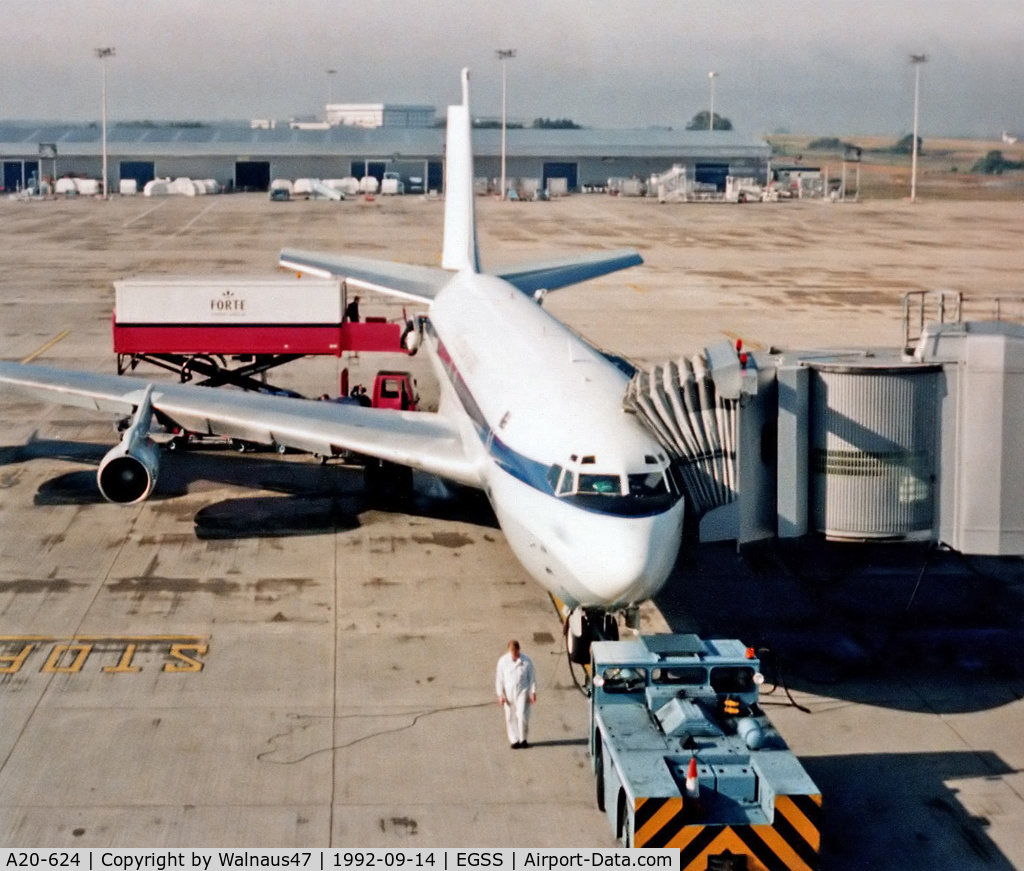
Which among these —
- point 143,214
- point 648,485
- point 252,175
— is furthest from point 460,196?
point 252,175

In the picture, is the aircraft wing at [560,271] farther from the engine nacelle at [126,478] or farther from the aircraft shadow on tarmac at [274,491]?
the engine nacelle at [126,478]

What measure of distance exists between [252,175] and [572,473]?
147546mm

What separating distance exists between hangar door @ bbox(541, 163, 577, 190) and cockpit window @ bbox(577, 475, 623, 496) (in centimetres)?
14759

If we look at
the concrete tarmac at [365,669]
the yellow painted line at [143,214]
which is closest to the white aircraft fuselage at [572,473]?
the concrete tarmac at [365,669]

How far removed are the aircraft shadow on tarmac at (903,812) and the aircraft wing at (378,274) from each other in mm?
22024

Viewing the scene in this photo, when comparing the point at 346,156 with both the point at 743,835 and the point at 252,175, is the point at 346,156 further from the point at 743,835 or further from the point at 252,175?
the point at 743,835

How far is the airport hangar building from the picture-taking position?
15775 cm

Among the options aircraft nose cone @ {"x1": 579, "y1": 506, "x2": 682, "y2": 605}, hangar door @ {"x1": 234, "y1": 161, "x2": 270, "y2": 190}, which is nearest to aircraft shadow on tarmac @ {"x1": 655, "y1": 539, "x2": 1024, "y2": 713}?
aircraft nose cone @ {"x1": 579, "y1": 506, "x2": 682, "y2": 605}

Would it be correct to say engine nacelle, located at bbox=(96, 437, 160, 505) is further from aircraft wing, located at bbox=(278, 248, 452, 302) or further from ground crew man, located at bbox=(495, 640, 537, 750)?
ground crew man, located at bbox=(495, 640, 537, 750)

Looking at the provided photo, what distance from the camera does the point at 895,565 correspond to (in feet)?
93.0

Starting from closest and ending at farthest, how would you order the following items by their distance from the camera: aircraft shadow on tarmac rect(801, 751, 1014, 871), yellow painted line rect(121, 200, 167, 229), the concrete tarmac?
1. aircraft shadow on tarmac rect(801, 751, 1014, 871)
2. the concrete tarmac
3. yellow painted line rect(121, 200, 167, 229)

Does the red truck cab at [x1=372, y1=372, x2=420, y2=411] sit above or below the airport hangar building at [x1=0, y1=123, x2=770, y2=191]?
below

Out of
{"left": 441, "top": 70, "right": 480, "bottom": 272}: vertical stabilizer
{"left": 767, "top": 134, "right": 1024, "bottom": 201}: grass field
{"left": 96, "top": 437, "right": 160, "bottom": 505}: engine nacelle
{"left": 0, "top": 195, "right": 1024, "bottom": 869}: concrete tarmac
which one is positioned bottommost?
{"left": 0, "top": 195, "right": 1024, "bottom": 869}: concrete tarmac

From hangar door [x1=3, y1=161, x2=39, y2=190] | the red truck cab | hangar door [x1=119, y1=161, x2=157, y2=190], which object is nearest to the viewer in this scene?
the red truck cab
